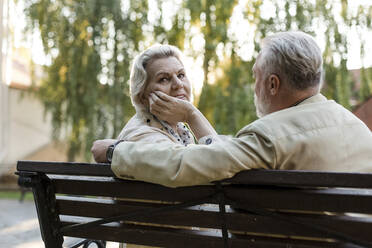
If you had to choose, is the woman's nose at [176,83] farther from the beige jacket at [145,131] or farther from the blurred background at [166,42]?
the blurred background at [166,42]

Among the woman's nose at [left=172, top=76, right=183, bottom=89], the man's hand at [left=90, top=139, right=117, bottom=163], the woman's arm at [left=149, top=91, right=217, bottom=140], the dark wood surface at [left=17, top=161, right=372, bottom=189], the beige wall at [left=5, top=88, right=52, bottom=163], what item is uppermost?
the woman's nose at [left=172, top=76, right=183, bottom=89]

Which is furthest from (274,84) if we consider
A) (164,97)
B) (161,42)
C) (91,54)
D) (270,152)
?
(91,54)

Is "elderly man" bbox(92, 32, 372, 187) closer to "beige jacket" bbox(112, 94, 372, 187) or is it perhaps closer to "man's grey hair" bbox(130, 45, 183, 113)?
"beige jacket" bbox(112, 94, 372, 187)

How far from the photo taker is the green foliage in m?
11.8

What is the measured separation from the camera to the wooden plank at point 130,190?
1.76 metres

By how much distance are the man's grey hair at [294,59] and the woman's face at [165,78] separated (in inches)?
29.9

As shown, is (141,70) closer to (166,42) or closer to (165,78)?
(165,78)

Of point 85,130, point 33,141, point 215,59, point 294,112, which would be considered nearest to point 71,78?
point 85,130

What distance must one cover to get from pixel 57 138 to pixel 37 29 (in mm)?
3305

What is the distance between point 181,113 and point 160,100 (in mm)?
139

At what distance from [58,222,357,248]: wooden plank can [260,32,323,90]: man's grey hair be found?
0.61 m

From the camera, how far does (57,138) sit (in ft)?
46.5

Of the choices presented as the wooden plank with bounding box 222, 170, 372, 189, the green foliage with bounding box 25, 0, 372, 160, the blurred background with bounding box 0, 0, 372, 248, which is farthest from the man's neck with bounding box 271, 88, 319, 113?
the green foliage with bounding box 25, 0, 372, 160

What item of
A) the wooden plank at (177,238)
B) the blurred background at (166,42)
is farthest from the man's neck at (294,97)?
the blurred background at (166,42)
